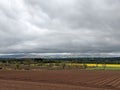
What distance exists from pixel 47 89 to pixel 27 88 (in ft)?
6.55

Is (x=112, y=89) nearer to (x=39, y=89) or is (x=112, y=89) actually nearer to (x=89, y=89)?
(x=89, y=89)

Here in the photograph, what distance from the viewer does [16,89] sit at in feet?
78.0

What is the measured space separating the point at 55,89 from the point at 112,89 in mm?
5639

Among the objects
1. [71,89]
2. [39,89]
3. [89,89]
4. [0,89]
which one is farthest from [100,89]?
[0,89]

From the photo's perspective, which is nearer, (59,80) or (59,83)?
(59,83)

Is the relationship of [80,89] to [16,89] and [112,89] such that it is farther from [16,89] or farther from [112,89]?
[16,89]

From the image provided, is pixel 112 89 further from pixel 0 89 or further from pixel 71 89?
pixel 0 89

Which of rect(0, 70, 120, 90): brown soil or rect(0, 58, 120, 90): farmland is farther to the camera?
rect(0, 58, 120, 90): farmland

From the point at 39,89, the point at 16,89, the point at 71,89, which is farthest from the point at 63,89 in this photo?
the point at 16,89

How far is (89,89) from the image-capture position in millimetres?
23891

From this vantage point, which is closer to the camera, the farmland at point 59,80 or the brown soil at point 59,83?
the brown soil at point 59,83

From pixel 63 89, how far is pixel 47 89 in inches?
60.4

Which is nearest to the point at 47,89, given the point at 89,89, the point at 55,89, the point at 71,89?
the point at 55,89

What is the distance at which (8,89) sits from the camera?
23578 millimetres
